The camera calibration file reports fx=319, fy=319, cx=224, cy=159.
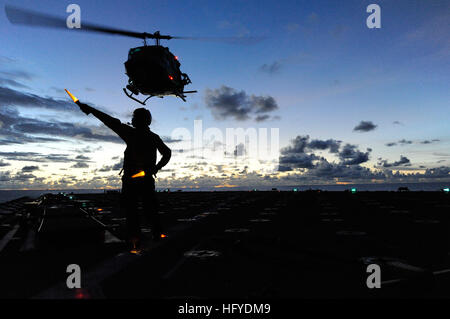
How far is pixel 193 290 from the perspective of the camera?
5.14 metres

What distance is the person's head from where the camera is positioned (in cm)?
720

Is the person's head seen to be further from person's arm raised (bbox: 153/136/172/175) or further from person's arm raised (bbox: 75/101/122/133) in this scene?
person's arm raised (bbox: 153/136/172/175)

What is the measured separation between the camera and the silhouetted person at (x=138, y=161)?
7.10 meters

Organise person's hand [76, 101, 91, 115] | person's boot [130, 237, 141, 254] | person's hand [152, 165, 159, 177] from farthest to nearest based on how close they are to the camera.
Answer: person's boot [130, 237, 141, 254] → person's hand [152, 165, 159, 177] → person's hand [76, 101, 91, 115]

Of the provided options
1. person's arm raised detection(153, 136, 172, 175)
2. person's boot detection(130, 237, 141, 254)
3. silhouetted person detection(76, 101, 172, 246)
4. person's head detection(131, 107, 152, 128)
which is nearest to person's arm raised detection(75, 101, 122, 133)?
silhouetted person detection(76, 101, 172, 246)

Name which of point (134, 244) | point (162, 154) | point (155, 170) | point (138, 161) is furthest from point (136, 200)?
point (162, 154)

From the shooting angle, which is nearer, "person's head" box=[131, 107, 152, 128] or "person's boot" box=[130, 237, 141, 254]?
"person's head" box=[131, 107, 152, 128]

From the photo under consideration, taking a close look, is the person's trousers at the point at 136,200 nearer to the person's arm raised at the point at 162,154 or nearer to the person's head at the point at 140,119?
the person's arm raised at the point at 162,154

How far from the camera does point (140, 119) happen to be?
7215mm

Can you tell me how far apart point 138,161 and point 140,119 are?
3.13 feet

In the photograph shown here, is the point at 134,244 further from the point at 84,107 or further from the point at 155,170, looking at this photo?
the point at 84,107

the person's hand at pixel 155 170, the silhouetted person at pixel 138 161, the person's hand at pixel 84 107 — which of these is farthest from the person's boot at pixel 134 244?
the person's hand at pixel 84 107
